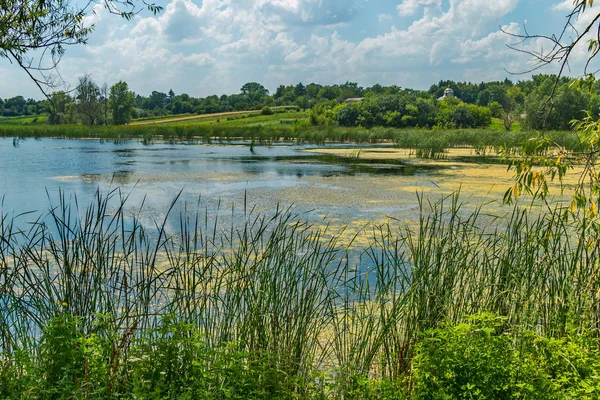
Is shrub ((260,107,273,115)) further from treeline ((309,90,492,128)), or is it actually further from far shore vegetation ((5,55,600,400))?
far shore vegetation ((5,55,600,400))

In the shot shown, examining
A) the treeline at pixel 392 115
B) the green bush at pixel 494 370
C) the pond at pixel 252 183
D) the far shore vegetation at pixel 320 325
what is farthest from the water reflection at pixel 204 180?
the treeline at pixel 392 115

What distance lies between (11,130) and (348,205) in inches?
1200

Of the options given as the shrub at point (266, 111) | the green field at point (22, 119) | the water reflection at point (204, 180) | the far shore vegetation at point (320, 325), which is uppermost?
the shrub at point (266, 111)

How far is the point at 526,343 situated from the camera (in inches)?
101

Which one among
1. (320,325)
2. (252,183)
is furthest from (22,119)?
(320,325)

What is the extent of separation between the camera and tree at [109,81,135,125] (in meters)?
48.4

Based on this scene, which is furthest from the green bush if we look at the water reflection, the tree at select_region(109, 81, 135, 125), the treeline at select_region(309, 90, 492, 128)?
the tree at select_region(109, 81, 135, 125)

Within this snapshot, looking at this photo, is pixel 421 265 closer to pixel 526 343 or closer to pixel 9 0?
pixel 526 343

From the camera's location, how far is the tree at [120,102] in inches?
1907

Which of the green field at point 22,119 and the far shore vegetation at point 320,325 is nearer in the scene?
the far shore vegetation at point 320,325

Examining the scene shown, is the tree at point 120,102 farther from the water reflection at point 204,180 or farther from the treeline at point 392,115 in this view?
the water reflection at point 204,180

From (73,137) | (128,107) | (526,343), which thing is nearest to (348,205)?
(526,343)

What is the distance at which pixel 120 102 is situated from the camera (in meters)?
48.8

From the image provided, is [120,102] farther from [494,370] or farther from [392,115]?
[494,370]
